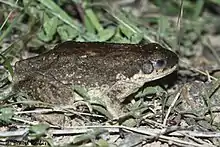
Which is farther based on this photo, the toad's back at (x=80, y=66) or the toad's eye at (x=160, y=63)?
the toad's eye at (x=160, y=63)

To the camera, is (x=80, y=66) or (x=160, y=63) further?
(x=160, y=63)

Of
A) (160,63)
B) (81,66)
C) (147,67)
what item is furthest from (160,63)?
(81,66)

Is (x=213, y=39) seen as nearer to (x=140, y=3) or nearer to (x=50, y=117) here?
(x=140, y=3)

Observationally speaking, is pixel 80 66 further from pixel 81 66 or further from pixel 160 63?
pixel 160 63

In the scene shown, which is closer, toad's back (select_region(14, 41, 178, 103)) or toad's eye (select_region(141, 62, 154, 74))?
toad's back (select_region(14, 41, 178, 103))

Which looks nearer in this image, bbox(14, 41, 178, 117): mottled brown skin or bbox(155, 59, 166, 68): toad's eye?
bbox(14, 41, 178, 117): mottled brown skin

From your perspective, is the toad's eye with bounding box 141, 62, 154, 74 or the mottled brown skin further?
the toad's eye with bounding box 141, 62, 154, 74

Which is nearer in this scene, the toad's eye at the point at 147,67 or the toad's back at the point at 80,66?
the toad's back at the point at 80,66

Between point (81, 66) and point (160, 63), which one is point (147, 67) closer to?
point (160, 63)

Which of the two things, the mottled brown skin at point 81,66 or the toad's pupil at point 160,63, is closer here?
the mottled brown skin at point 81,66

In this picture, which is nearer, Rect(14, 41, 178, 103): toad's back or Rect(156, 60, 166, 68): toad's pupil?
Rect(14, 41, 178, 103): toad's back
